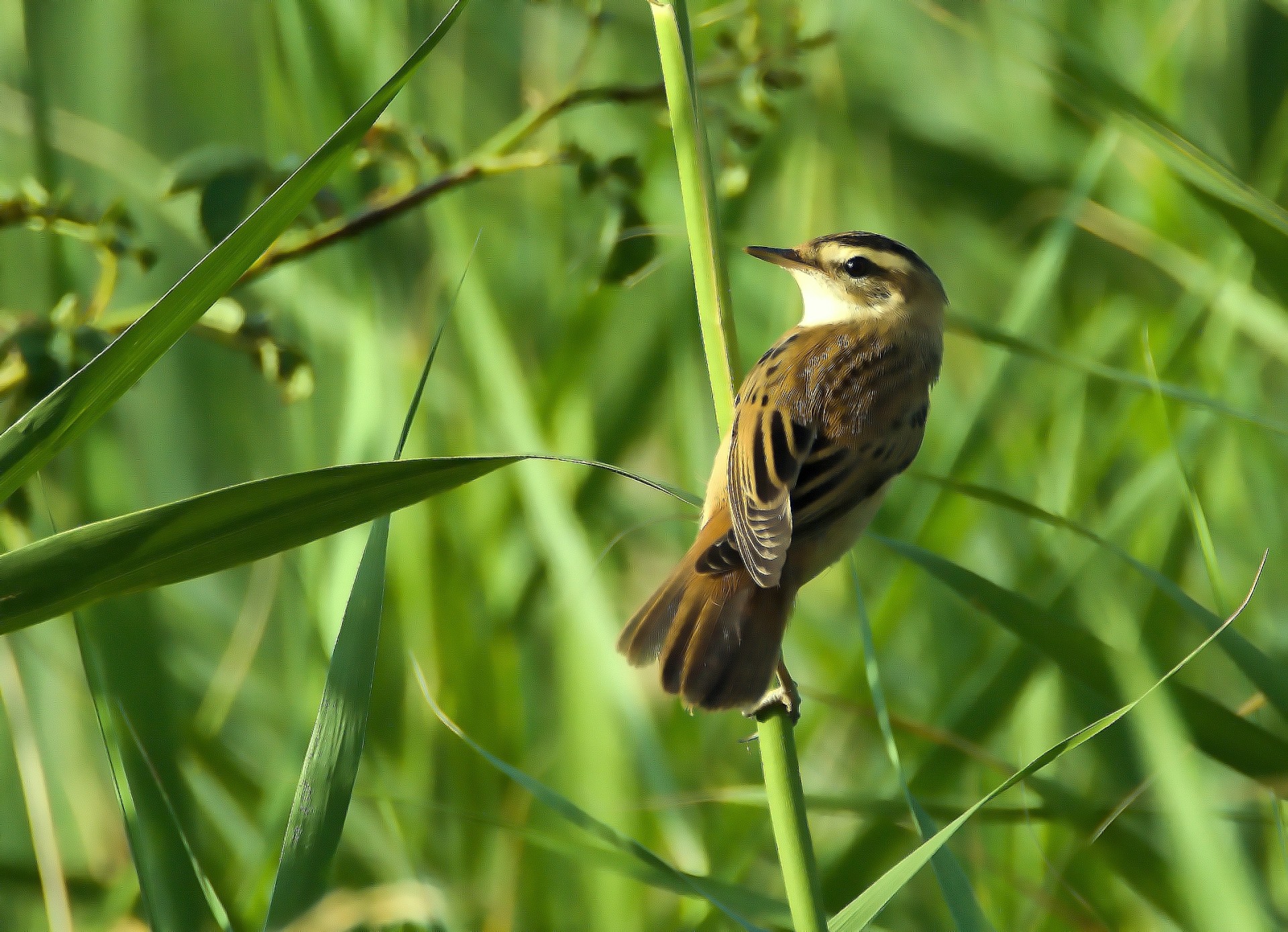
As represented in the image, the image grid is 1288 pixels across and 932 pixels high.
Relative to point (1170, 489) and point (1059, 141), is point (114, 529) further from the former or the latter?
point (1059, 141)

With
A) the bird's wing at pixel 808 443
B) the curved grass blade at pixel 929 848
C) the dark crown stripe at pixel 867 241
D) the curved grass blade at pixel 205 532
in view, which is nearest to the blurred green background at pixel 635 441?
the bird's wing at pixel 808 443

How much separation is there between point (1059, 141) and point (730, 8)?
1608mm

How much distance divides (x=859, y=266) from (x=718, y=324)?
925 millimetres

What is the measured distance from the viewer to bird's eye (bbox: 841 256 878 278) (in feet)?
8.08

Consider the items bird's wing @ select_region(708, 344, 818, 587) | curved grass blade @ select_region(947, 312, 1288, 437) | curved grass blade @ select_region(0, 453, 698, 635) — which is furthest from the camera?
curved grass blade @ select_region(947, 312, 1288, 437)

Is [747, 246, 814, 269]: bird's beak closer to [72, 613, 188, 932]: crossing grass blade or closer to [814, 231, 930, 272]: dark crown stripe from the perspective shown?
[814, 231, 930, 272]: dark crown stripe

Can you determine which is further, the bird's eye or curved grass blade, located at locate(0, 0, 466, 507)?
the bird's eye

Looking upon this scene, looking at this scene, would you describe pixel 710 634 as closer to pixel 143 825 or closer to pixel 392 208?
pixel 143 825

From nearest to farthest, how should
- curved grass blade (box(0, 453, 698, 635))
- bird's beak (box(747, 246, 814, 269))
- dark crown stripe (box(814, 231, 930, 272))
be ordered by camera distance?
curved grass blade (box(0, 453, 698, 635)) → bird's beak (box(747, 246, 814, 269)) → dark crown stripe (box(814, 231, 930, 272))

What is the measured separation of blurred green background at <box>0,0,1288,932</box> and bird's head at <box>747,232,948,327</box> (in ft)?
0.82

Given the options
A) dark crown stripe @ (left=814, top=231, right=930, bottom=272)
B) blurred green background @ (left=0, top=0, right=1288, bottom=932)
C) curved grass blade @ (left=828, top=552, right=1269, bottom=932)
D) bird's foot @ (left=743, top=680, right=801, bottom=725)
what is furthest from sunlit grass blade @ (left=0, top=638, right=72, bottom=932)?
dark crown stripe @ (left=814, top=231, right=930, bottom=272)

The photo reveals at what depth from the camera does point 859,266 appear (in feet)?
8.15

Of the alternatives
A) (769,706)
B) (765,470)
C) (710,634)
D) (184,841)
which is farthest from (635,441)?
(184,841)

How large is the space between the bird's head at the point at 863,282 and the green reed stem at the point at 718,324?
702mm
